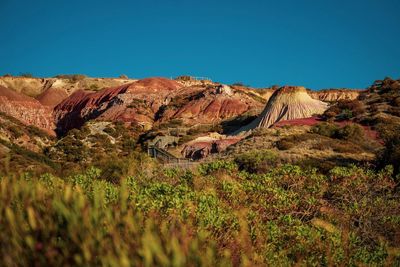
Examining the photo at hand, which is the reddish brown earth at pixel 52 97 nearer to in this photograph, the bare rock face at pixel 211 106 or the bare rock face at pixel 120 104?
the bare rock face at pixel 120 104

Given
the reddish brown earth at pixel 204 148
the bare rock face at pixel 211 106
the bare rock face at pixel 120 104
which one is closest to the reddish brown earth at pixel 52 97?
the bare rock face at pixel 120 104

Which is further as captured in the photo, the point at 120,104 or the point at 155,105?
the point at 155,105

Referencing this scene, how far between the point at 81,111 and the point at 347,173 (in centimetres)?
7857

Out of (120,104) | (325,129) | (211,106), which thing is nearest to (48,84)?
(120,104)

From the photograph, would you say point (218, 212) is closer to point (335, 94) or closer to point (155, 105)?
point (155, 105)

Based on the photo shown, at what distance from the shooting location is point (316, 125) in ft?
148

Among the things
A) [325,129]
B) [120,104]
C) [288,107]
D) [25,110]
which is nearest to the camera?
[325,129]

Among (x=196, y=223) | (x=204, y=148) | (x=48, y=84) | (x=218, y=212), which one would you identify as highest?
(x=48, y=84)

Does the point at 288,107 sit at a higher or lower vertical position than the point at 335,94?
lower

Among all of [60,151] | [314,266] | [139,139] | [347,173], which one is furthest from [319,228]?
[139,139]

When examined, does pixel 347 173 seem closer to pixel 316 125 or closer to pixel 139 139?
pixel 316 125

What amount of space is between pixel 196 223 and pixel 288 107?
47.9 meters

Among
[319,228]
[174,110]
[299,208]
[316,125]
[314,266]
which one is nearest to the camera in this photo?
[314,266]

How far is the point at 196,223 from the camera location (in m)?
7.84
